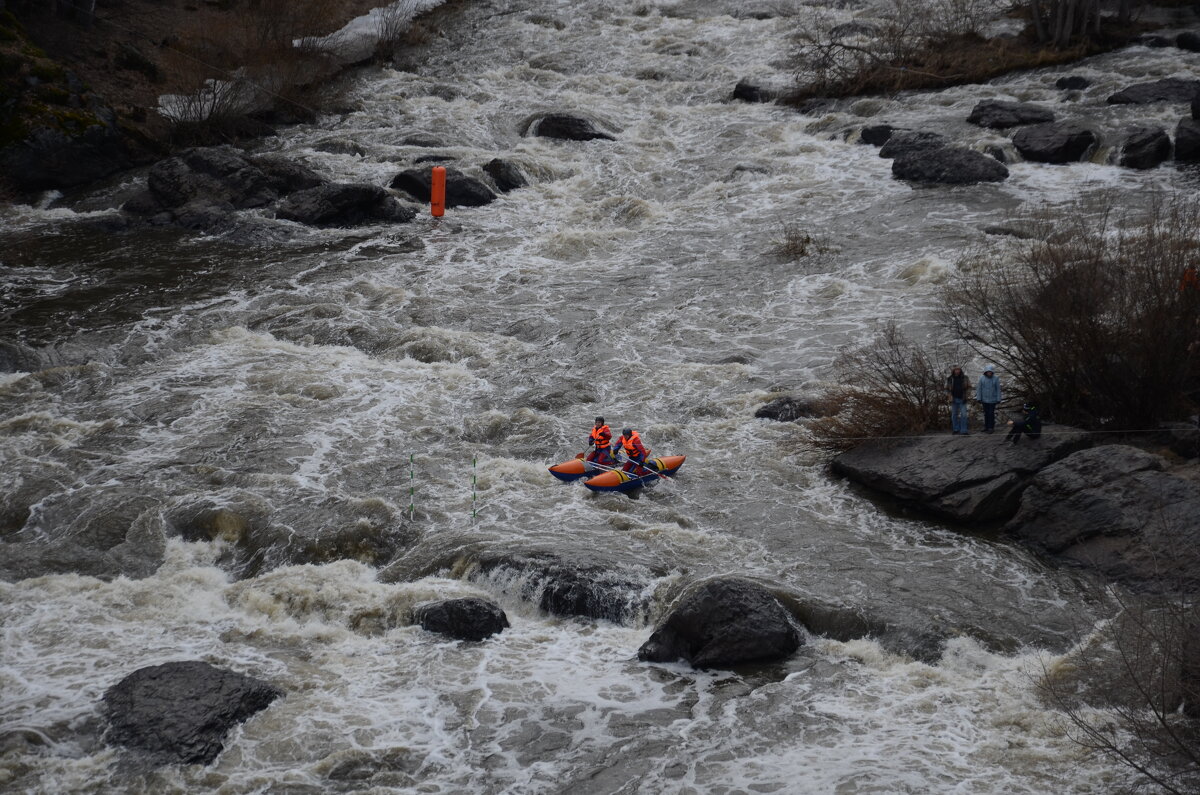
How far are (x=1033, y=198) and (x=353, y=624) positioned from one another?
16819 mm

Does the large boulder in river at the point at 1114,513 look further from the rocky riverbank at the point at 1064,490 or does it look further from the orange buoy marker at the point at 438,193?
the orange buoy marker at the point at 438,193

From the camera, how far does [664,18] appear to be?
3803cm

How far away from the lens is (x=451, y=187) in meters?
25.5

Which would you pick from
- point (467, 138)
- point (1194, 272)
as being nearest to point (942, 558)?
point (1194, 272)

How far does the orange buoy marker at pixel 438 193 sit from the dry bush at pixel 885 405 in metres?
11.9

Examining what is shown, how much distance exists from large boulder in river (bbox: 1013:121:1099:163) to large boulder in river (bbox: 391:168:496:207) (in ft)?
38.2

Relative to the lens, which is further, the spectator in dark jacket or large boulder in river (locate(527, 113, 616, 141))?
large boulder in river (locate(527, 113, 616, 141))

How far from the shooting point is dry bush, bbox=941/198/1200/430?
43.1 ft

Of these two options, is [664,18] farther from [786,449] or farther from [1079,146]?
[786,449]

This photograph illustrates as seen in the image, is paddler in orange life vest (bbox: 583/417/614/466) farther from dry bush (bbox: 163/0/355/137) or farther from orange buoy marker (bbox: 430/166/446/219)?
dry bush (bbox: 163/0/355/137)

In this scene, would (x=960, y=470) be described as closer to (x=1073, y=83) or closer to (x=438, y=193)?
(x=438, y=193)

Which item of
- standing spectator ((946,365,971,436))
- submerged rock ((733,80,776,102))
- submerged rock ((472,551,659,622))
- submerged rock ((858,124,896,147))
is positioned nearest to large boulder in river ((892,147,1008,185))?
submerged rock ((858,124,896,147))

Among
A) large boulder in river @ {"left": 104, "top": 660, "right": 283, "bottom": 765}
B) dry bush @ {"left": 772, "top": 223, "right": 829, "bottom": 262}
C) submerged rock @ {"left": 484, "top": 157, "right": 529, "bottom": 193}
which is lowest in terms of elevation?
large boulder in river @ {"left": 104, "top": 660, "right": 283, "bottom": 765}

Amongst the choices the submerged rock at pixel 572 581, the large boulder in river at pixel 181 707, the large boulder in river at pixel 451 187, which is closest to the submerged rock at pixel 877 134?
the large boulder in river at pixel 451 187
